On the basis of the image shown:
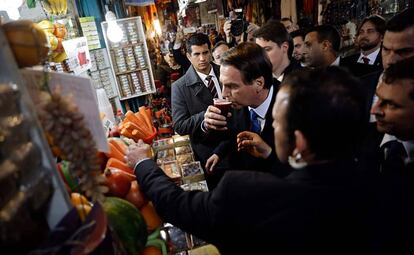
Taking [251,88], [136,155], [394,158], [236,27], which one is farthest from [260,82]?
[236,27]

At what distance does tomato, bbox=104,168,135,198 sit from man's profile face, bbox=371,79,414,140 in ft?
5.53

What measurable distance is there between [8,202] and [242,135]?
180cm

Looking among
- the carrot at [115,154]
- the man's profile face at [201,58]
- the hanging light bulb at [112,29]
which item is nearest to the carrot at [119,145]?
the carrot at [115,154]

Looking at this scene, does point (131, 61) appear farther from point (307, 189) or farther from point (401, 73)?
point (307, 189)

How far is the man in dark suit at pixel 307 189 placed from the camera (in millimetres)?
1116

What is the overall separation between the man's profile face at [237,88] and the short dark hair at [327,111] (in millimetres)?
1244

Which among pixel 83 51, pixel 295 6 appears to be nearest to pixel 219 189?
pixel 83 51

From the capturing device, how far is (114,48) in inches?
255

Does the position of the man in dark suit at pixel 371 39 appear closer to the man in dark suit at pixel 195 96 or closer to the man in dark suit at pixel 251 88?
the man in dark suit at pixel 195 96

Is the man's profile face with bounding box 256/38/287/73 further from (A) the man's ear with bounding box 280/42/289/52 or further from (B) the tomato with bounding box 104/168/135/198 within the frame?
(B) the tomato with bounding box 104/168/135/198

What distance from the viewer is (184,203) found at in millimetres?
1446

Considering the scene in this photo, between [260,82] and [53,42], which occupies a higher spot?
[53,42]

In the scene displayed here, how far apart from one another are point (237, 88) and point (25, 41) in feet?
6.09

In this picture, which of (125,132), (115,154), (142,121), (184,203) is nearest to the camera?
(184,203)
